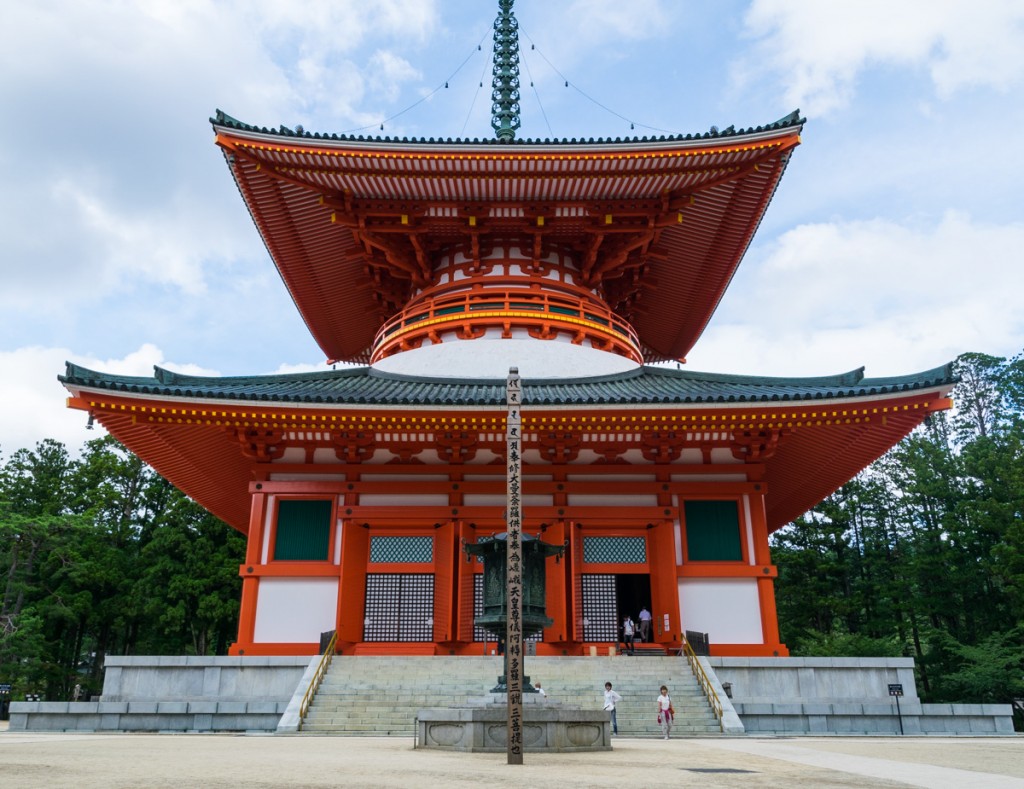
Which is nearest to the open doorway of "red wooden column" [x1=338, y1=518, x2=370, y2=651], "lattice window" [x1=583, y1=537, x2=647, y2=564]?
"lattice window" [x1=583, y1=537, x2=647, y2=564]

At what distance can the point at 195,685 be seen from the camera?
1423cm

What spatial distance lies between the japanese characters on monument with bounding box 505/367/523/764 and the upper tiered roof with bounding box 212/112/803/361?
1126 centimetres

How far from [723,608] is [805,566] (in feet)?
91.6

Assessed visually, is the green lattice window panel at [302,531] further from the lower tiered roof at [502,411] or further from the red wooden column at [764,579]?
the red wooden column at [764,579]

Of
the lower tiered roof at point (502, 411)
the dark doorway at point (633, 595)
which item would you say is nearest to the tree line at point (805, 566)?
the dark doorway at point (633, 595)

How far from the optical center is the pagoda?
15.9m

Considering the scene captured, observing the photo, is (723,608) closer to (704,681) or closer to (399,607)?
(704,681)

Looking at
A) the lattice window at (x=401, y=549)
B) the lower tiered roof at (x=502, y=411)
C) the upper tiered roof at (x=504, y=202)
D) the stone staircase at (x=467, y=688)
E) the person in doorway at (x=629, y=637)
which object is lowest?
the stone staircase at (x=467, y=688)

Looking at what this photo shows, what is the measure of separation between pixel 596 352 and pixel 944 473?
29365mm

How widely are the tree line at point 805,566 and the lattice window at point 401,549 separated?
23588 millimetres

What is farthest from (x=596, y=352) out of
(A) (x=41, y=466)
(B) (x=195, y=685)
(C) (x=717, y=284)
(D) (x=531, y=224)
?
(A) (x=41, y=466)

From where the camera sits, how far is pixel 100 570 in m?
38.8

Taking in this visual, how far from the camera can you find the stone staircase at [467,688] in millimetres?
12695

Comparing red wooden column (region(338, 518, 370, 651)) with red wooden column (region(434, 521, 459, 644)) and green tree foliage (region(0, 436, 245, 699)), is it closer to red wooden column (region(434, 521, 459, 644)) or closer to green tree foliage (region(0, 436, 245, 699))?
red wooden column (region(434, 521, 459, 644))
